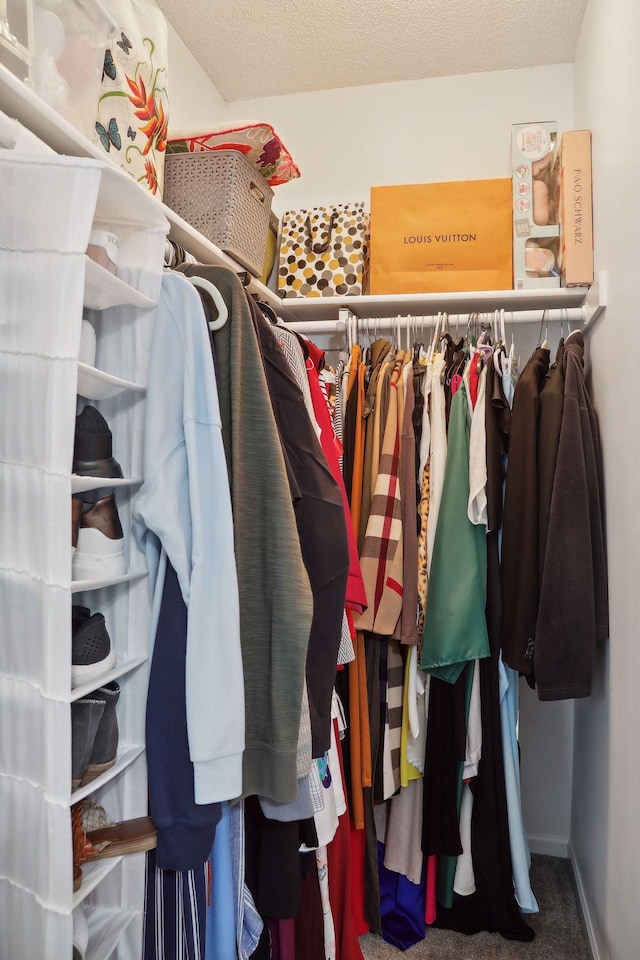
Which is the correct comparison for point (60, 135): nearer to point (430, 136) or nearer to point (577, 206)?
point (577, 206)

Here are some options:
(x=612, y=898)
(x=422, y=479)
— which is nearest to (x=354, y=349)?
(x=422, y=479)

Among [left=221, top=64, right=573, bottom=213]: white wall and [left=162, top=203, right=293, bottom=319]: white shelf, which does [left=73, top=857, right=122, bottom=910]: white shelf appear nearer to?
[left=162, top=203, right=293, bottom=319]: white shelf

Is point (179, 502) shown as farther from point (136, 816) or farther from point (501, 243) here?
point (501, 243)

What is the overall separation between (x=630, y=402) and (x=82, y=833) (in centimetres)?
125

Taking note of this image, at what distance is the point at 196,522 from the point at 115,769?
39cm

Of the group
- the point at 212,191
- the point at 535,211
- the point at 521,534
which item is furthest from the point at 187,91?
the point at 521,534

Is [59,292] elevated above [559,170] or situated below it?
below

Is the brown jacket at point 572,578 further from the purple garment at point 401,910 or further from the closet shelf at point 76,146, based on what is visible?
the closet shelf at point 76,146

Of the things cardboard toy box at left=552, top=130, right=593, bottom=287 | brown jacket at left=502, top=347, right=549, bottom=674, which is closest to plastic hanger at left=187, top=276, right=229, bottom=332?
brown jacket at left=502, top=347, right=549, bottom=674

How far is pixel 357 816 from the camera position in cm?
172

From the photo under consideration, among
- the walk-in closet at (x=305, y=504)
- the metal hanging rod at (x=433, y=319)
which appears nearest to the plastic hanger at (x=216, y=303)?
the walk-in closet at (x=305, y=504)

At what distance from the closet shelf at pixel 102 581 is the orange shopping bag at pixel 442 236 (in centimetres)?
132

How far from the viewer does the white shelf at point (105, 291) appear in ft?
3.08

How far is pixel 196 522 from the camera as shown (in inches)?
40.0
